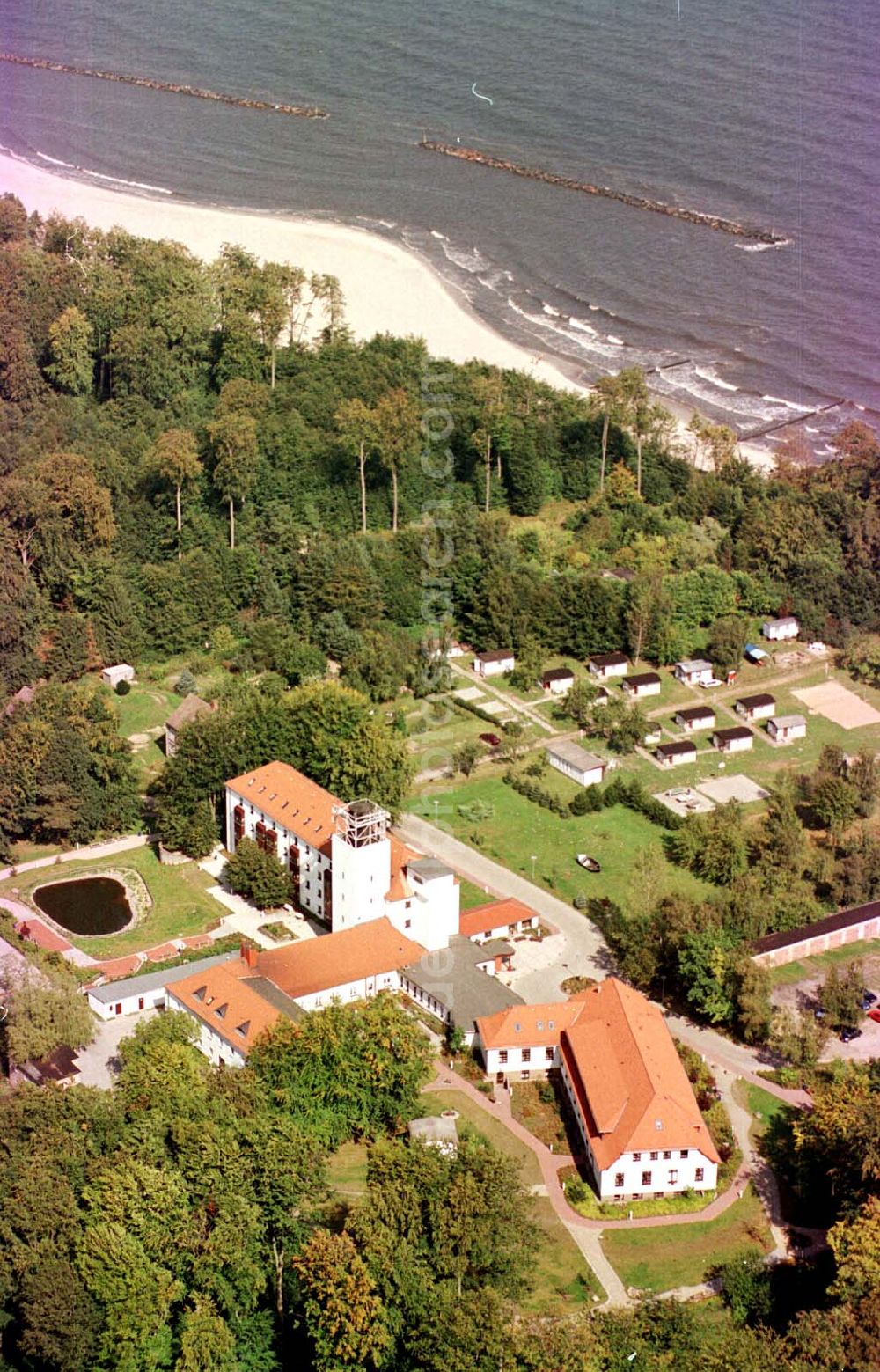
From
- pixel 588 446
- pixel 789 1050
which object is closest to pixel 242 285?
pixel 588 446

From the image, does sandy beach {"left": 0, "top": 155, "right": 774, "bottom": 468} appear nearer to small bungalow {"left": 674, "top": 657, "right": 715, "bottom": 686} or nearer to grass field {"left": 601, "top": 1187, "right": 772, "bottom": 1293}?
small bungalow {"left": 674, "top": 657, "right": 715, "bottom": 686}

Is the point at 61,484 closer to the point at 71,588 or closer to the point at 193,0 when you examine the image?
the point at 71,588

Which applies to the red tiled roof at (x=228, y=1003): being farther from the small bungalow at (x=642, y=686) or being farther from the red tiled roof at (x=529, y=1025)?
the small bungalow at (x=642, y=686)

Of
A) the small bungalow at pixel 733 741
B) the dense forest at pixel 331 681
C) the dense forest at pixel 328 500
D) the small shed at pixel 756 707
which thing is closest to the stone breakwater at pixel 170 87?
the dense forest at pixel 331 681

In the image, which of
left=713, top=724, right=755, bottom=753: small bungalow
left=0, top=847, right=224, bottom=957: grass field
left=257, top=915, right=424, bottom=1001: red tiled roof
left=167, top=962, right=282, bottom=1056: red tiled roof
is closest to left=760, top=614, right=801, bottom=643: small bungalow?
left=713, top=724, right=755, bottom=753: small bungalow

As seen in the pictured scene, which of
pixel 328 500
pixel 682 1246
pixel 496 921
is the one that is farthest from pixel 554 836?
pixel 328 500

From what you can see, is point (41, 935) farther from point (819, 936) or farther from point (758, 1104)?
point (819, 936)
